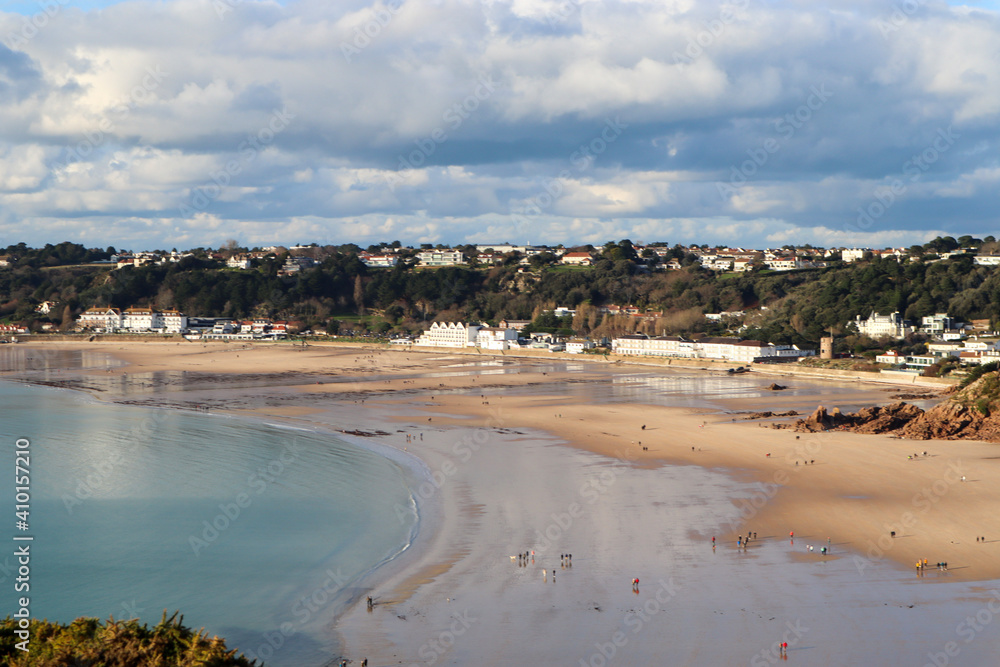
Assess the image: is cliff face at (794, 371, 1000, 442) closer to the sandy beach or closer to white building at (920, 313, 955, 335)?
the sandy beach

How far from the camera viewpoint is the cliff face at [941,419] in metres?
28.0

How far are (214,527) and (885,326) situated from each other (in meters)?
55.3

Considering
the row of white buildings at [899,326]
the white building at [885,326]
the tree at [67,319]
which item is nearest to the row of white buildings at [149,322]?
the tree at [67,319]

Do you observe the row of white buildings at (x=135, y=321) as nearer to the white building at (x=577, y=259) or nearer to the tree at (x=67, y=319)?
the tree at (x=67, y=319)

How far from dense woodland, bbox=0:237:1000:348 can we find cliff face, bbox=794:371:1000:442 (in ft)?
94.7

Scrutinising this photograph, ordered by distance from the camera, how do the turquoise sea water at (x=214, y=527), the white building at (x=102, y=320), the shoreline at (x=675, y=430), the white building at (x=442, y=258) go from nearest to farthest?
the turquoise sea water at (x=214, y=527), the shoreline at (x=675, y=430), the white building at (x=102, y=320), the white building at (x=442, y=258)

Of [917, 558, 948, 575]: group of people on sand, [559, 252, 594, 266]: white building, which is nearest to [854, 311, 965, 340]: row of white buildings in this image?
[559, 252, 594, 266]: white building

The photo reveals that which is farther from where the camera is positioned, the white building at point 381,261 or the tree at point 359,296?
the white building at point 381,261

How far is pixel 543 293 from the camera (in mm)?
91312

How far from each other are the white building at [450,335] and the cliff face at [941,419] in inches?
1825

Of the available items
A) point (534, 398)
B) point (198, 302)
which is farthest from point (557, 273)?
point (534, 398)

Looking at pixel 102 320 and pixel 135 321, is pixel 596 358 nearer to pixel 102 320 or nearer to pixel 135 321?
pixel 135 321

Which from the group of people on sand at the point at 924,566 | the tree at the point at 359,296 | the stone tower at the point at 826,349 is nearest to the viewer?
the group of people on sand at the point at 924,566

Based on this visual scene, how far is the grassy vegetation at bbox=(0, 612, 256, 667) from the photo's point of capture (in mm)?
8727
